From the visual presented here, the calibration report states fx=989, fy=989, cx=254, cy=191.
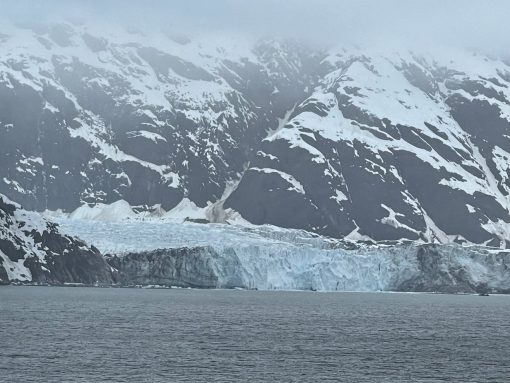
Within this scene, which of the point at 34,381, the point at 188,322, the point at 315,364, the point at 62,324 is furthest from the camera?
the point at 188,322

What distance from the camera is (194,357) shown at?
11288 cm

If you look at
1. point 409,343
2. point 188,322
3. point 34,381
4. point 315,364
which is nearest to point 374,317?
point 188,322

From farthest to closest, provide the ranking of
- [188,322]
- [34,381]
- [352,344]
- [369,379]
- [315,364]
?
[188,322] < [352,344] < [315,364] < [369,379] < [34,381]

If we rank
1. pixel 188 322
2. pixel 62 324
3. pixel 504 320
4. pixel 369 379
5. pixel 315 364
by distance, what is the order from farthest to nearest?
pixel 504 320 < pixel 188 322 < pixel 62 324 < pixel 315 364 < pixel 369 379

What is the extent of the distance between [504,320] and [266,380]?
3957 inches

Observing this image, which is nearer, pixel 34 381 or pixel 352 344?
pixel 34 381

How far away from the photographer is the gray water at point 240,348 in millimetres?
101312

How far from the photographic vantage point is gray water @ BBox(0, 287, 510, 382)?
332 ft

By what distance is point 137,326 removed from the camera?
15050 cm

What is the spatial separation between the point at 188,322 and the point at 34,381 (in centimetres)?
6924

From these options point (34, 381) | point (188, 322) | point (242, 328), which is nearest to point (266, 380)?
point (34, 381)

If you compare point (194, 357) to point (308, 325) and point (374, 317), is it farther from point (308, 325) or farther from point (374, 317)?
point (374, 317)

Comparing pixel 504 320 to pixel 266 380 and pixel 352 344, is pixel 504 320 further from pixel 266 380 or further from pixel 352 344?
pixel 266 380

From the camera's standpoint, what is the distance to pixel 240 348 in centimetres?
12319
